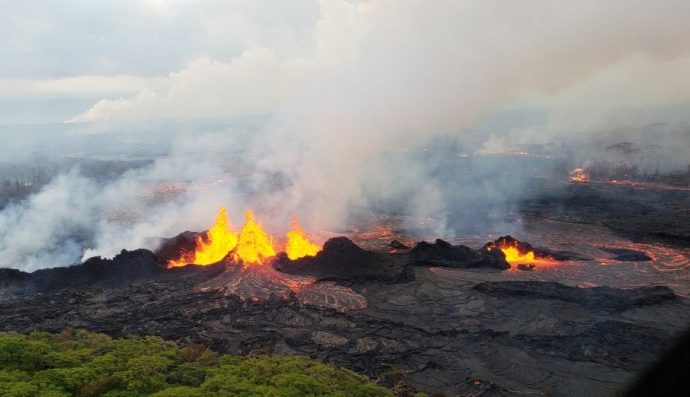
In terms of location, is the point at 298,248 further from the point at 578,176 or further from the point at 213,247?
the point at 578,176

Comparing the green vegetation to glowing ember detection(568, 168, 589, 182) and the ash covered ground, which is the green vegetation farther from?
glowing ember detection(568, 168, 589, 182)

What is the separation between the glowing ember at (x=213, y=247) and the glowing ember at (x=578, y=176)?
99.6 metres

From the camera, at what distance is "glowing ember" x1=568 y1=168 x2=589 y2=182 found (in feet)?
425

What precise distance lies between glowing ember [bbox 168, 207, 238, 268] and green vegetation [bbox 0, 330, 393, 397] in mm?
29806

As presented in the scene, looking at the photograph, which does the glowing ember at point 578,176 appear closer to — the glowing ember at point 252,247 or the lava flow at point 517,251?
the lava flow at point 517,251

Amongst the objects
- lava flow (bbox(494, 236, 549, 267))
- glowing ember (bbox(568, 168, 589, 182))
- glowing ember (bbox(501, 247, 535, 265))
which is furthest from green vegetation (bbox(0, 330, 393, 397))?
glowing ember (bbox(568, 168, 589, 182))

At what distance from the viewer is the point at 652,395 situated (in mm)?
3203

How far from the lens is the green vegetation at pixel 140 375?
59.0 ft

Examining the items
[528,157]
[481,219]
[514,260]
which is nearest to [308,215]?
[481,219]

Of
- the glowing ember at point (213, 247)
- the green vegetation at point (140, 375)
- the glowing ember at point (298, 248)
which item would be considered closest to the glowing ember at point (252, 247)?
the glowing ember at point (298, 248)

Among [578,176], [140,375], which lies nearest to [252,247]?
[140,375]

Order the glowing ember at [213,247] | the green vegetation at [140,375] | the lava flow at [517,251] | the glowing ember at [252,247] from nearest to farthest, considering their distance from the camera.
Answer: the green vegetation at [140,375], the glowing ember at [252,247], the glowing ember at [213,247], the lava flow at [517,251]

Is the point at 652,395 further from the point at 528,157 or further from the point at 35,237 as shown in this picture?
the point at 528,157

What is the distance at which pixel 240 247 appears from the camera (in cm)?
5291
